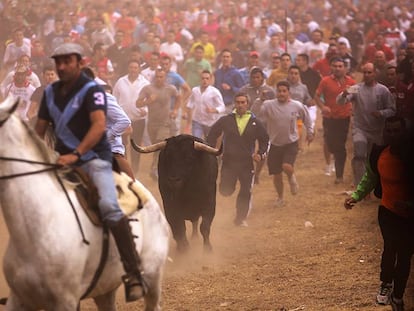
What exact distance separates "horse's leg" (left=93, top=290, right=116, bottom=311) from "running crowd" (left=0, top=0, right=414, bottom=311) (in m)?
1.67

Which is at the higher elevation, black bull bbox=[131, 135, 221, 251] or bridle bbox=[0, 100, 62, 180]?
bridle bbox=[0, 100, 62, 180]

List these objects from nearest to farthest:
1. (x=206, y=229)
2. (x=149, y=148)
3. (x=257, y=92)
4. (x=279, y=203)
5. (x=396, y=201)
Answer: (x=396, y=201)
(x=149, y=148)
(x=206, y=229)
(x=279, y=203)
(x=257, y=92)

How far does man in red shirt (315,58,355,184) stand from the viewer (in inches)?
667

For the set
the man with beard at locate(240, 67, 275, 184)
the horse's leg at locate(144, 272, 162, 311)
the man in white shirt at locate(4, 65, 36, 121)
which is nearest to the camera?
the horse's leg at locate(144, 272, 162, 311)

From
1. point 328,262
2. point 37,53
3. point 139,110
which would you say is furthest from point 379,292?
point 37,53

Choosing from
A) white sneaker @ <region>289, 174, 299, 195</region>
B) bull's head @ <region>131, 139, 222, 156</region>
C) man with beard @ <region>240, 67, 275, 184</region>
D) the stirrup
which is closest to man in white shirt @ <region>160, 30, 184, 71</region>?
man with beard @ <region>240, 67, 275, 184</region>

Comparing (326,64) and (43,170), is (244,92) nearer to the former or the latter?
(326,64)

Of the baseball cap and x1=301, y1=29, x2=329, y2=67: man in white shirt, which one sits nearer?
the baseball cap

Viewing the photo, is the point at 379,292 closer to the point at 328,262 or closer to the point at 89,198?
the point at 328,262

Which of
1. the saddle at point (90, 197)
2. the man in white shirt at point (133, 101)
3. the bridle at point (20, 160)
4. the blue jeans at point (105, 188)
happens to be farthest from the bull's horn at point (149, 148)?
the man in white shirt at point (133, 101)

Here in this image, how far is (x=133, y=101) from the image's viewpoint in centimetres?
1783

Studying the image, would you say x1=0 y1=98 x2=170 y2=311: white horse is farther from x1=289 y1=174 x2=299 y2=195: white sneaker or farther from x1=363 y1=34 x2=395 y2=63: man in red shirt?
x1=363 y1=34 x2=395 y2=63: man in red shirt

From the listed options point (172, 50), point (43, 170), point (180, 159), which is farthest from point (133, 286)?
point (172, 50)

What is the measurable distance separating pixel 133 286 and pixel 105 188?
83 cm
